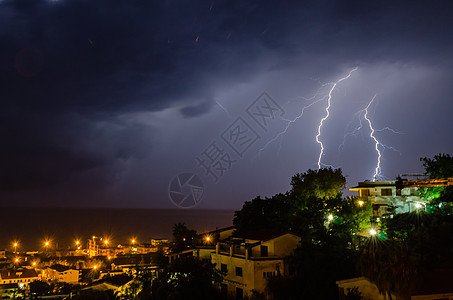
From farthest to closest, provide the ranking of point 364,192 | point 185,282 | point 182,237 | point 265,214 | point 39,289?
point 364,192 → point 182,237 → point 39,289 → point 265,214 → point 185,282

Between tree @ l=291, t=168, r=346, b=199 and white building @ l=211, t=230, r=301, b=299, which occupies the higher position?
tree @ l=291, t=168, r=346, b=199

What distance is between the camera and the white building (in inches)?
859

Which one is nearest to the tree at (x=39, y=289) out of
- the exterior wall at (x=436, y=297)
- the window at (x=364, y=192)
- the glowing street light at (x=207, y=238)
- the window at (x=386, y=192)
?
the glowing street light at (x=207, y=238)

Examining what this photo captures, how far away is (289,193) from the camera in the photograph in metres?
31.4

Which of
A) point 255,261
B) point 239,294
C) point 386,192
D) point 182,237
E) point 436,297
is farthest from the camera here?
point 386,192

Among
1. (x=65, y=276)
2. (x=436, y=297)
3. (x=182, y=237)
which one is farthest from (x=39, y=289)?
(x=436, y=297)

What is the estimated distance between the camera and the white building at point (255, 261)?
21.8 meters

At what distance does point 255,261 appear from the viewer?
21.9 metres

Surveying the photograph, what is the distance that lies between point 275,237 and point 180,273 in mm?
6083

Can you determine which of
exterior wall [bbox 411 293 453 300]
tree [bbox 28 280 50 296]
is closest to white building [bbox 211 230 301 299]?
exterior wall [bbox 411 293 453 300]

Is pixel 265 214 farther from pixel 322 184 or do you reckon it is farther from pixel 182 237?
pixel 182 237

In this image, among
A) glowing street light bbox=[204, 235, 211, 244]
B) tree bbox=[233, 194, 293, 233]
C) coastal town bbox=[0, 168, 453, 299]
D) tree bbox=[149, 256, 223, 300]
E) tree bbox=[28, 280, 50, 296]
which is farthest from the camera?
tree bbox=[28, 280, 50, 296]

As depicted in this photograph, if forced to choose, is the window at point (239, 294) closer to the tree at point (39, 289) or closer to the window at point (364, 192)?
the tree at point (39, 289)

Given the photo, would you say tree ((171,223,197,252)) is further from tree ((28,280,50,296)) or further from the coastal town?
tree ((28,280,50,296))
